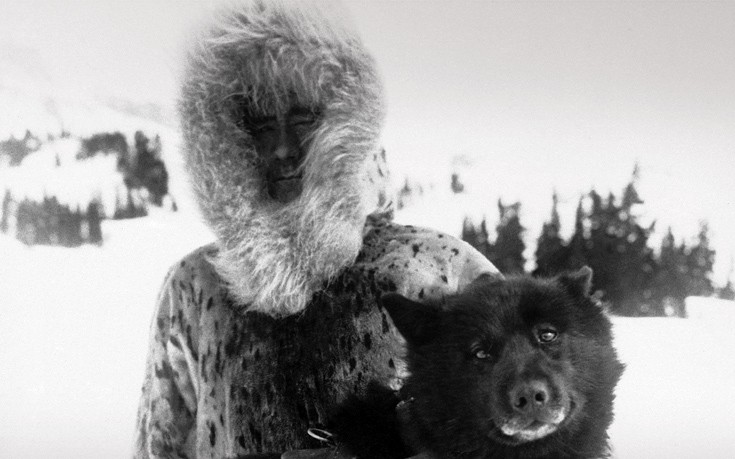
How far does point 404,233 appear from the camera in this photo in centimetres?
131

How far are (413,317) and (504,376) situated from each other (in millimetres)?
158

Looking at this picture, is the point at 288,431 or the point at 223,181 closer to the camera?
the point at 288,431

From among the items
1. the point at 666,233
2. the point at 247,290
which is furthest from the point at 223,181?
the point at 666,233

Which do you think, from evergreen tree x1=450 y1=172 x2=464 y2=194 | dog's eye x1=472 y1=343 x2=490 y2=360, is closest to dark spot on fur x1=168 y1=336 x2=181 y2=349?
dog's eye x1=472 y1=343 x2=490 y2=360

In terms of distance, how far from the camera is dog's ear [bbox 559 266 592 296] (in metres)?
0.99

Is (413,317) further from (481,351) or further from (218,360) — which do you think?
(218,360)

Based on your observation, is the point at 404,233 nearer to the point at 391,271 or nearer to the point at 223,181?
the point at 391,271

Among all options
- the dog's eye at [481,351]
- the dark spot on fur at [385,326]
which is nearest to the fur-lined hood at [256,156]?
the dark spot on fur at [385,326]

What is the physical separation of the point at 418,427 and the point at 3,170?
7.36ft

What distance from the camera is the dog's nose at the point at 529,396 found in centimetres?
85

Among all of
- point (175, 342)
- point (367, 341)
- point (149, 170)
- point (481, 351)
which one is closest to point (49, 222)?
point (149, 170)

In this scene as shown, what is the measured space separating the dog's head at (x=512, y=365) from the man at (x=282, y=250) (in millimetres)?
244

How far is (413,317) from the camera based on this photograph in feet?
3.20

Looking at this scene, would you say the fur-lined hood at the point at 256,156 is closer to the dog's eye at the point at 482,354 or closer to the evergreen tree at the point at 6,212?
the dog's eye at the point at 482,354
